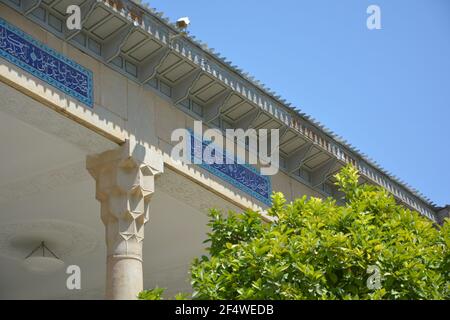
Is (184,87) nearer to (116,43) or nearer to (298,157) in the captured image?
(116,43)

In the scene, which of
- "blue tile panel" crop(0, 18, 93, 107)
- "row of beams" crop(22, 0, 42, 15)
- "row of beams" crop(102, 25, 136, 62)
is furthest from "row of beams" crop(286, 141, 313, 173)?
"row of beams" crop(22, 0, 42, 15)

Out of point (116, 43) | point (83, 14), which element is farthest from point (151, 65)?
point (83, 14)

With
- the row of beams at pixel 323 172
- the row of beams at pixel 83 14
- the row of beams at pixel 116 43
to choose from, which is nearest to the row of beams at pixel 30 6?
the row of beams at pixel 83 14

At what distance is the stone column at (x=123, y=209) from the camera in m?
11.6

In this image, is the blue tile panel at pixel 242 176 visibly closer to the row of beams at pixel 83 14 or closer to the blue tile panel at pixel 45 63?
the blue tile panel at pixel 45 63

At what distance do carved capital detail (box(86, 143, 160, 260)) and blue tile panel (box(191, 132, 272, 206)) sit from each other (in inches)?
50.2

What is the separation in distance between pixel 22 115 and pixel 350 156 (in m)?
6.88

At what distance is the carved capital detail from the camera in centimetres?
1191

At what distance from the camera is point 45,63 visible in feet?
37.6

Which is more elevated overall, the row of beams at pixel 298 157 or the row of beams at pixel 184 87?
the row of beams at pixel 184 87

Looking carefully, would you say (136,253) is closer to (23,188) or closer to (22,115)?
(22,115)

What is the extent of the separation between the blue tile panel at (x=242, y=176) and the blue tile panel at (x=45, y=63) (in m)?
2.25

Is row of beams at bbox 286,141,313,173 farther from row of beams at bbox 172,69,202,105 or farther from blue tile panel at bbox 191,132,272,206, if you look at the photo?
row of beams at bbox 172,69,202,105
